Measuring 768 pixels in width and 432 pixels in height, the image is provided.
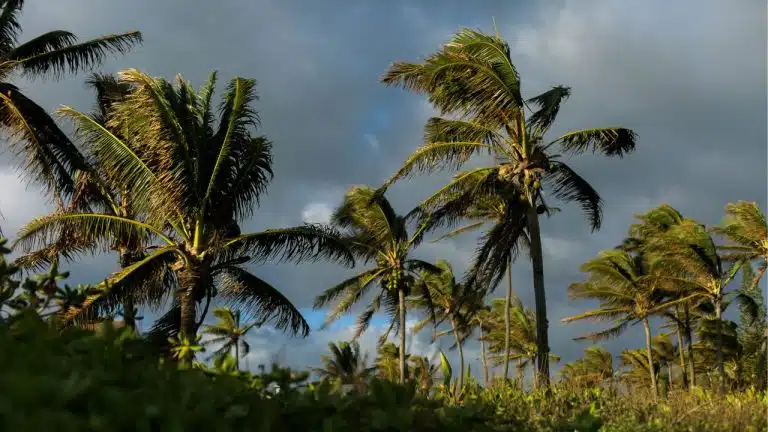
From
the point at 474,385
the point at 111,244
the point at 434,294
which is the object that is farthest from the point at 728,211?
the point at 474,385

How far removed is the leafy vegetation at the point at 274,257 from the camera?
1.79 meters

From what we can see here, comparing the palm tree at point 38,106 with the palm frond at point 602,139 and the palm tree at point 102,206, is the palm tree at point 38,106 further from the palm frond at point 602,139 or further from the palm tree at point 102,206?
the palm frond at point 602,139

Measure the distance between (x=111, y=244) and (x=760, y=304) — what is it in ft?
102

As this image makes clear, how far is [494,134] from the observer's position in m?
16.3

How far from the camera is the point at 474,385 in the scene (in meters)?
7.35

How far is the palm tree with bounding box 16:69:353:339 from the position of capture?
14203 millimetres

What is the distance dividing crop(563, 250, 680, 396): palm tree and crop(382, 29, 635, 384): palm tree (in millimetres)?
16992

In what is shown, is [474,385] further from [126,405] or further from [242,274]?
[242,274]

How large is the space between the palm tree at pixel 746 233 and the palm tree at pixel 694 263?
594 mm

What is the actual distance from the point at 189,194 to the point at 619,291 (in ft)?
78.2

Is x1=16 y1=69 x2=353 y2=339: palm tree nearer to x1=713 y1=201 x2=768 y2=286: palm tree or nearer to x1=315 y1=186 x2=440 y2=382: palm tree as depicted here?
x1=315 y1=186 x2=440 y2=382: palm tree

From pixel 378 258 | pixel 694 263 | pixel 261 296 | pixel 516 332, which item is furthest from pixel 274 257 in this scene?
pixel 516 332

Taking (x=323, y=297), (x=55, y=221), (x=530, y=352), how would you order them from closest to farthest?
1. (x=55, y=221)
2. (x=323, y=297)
3. (x=530, y=352)

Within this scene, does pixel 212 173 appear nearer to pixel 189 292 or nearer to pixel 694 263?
pixel 189 292
